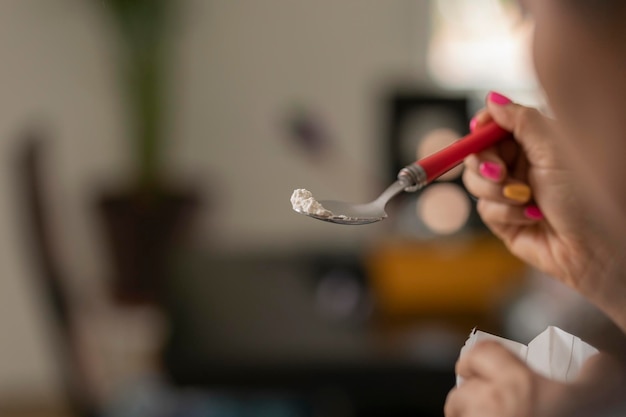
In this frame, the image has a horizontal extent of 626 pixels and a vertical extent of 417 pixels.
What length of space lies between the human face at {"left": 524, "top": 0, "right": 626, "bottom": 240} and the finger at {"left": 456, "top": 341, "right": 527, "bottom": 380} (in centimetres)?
10

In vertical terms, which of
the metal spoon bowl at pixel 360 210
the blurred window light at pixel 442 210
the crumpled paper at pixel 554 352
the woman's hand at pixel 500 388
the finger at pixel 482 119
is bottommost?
the blurred window light at pixel 442 210

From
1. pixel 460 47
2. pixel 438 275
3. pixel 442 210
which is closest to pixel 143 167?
pixel 460 47

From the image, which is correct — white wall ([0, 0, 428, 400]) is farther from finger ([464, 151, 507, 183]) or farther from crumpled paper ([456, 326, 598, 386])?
crumpled paper ([456, 326, 598, 386])

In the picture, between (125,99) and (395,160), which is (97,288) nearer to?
(125,99)

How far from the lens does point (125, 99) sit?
2.50 meters

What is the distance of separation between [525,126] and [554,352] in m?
0.14

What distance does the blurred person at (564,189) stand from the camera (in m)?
0.21

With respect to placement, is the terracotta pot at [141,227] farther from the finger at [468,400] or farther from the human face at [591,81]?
the human face at [591,81]

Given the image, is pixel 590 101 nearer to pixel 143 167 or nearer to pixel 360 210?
pixel 360 210

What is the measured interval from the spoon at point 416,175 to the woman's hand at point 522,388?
0.30ft

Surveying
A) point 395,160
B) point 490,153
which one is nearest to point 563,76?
point 490,153

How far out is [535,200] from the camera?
44 cm

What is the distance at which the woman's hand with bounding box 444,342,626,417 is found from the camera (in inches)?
10.6

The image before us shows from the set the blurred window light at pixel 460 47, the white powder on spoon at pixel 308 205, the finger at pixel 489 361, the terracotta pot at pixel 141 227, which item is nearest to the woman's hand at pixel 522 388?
the finger at pixel 489 361
